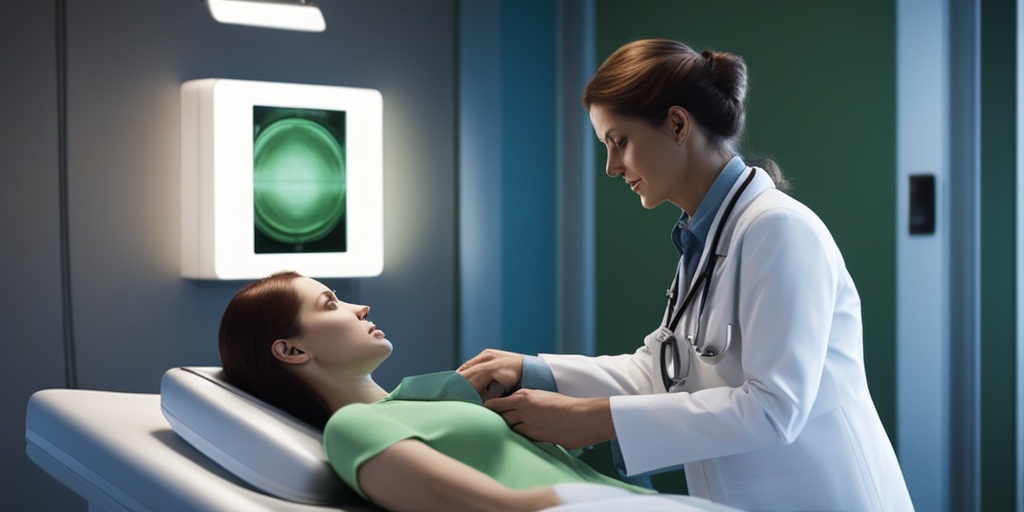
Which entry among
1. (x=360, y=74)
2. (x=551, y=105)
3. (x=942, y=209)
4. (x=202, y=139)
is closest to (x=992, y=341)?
(x=942, y=209)

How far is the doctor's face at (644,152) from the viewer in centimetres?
186

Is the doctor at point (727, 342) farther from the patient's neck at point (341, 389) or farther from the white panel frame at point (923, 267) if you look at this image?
the white panel frame at point (923, 267)

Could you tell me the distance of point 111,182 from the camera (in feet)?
8.70

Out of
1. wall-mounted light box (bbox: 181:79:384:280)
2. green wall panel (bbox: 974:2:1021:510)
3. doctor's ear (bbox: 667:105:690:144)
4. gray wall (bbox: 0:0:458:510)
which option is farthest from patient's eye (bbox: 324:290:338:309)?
green wall panel (bbox: 974:2:1021:510)

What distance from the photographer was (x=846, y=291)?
1749 millimetres

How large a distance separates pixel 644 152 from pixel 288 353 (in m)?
0.71

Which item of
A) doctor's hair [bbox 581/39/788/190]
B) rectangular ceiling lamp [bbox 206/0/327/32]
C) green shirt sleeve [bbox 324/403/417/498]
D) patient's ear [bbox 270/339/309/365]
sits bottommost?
green shirt sleeve [bbox 324/403/417/498]

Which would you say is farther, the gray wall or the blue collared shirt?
the gray wall

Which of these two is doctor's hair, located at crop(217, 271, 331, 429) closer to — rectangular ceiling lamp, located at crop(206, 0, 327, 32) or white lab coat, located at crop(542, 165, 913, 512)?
white lab coat, located at crop(542, 165, 913, 512)

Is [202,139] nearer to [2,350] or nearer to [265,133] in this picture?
[265,133]

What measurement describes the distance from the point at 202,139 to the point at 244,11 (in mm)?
378

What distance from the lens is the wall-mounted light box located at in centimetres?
266

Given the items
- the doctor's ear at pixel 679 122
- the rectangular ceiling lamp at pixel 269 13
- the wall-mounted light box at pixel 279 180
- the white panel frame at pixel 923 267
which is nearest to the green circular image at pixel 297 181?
the wall-mounted light box at pixel 279 180

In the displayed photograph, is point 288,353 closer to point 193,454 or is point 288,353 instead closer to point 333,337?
point 333,337
